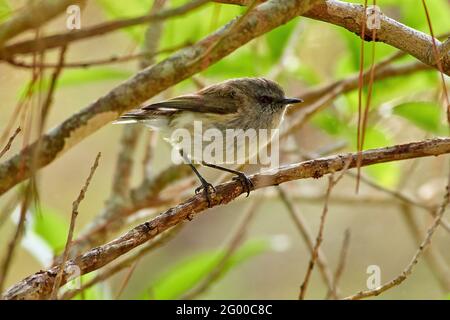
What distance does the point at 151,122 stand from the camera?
116 inches

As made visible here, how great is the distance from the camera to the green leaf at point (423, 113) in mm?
2998

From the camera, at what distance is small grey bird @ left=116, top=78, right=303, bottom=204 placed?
9.62ft


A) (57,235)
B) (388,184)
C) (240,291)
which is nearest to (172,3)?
(57,235)

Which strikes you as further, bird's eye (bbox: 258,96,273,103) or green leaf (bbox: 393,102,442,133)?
bird's eye (bbox: 258,96,273,103)

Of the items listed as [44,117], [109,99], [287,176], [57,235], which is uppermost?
[57,235]

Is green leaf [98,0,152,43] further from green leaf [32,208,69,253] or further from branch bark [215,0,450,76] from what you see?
branch bark [215,0,450,76]

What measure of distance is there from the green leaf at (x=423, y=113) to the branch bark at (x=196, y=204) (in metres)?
1.14

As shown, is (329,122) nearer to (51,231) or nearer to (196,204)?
(51,231)

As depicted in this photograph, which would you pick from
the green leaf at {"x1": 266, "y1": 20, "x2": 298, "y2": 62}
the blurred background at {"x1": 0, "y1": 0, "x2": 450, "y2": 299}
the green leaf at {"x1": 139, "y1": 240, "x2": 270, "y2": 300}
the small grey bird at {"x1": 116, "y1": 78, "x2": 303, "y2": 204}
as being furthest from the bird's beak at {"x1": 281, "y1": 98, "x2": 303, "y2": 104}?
the green leaf at {"x1": 139, "y1": 240, "x2": 270, "y2": 300}

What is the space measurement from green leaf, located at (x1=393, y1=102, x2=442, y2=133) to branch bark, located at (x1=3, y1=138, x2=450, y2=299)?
1139mm

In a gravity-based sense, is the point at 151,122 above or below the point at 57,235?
above

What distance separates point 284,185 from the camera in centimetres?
385
